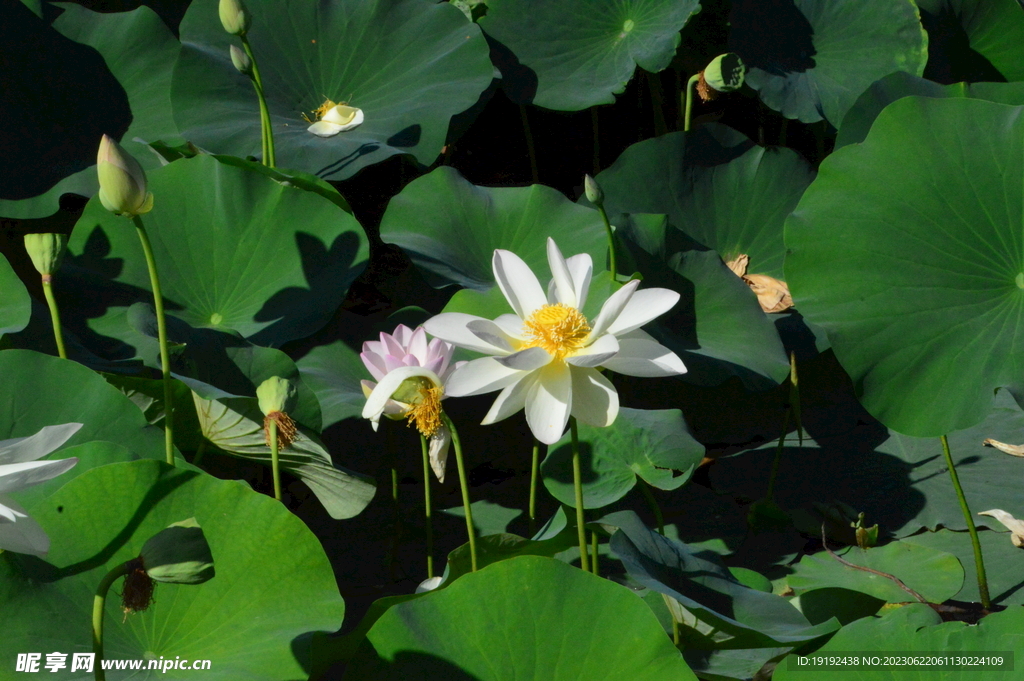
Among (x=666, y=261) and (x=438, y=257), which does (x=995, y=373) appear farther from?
(x=438, y=257)

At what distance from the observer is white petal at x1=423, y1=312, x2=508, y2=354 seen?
98 centimetres

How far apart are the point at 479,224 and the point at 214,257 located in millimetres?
562

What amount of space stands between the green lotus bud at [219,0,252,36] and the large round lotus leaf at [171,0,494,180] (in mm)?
290

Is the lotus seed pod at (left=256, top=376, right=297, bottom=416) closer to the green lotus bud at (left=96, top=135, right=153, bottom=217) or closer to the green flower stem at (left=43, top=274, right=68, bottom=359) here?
the green lotus bud at (left=96, top=135, right=153, bottom=217)

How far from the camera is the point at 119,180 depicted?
1.03 m

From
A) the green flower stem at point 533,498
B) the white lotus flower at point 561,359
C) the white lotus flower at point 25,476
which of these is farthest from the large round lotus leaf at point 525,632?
the green flower stem at point 533,498

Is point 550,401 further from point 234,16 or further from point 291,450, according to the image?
point 234,16

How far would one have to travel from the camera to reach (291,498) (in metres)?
1.78

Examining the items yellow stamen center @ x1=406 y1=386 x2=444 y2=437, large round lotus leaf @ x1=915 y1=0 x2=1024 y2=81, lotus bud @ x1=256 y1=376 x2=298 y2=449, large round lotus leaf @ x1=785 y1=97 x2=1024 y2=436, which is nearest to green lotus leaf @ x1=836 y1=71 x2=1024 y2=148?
large round lotus leaf @ x1=785 y1=97 x2=1024 y2=436

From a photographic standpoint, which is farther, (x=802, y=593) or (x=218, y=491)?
(x=802, y=593)

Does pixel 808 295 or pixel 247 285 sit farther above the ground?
pixel 247 285

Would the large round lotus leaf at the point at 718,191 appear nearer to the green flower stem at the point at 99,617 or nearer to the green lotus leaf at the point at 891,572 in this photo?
the green lotus leaf at the point at 891,572

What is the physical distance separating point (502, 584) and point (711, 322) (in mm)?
898

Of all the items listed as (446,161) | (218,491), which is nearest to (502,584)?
(218,491)
